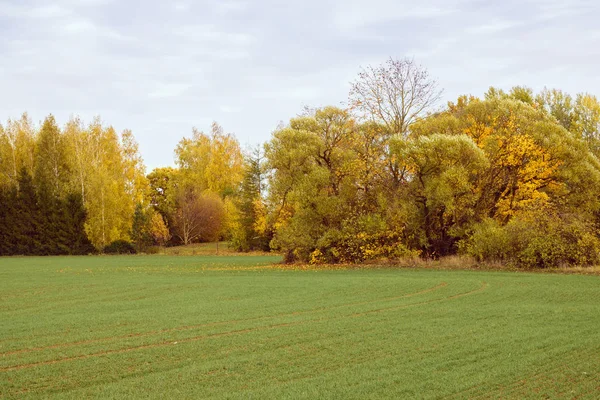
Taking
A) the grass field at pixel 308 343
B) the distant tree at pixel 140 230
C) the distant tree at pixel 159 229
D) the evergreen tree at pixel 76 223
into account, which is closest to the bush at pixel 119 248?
the distant tree at pixel 140 230

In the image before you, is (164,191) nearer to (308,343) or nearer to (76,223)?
(76,223)

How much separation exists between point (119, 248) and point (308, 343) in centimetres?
5513

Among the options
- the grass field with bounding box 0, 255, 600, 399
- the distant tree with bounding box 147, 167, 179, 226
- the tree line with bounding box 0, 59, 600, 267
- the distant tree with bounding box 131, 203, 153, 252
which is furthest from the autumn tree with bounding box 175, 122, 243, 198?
the grass field with bounding box 0, 255, 600, 399

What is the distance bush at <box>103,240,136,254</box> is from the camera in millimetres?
63031

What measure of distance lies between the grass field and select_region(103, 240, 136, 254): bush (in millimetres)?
41680

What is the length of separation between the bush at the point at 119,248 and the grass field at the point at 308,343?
41680 mm

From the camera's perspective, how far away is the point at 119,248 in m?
63.1

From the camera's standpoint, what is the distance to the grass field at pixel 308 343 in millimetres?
8492

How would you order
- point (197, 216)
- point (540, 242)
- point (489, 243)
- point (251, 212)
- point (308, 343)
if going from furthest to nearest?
point (197, 216) → point (251, 212) → point (489, 243) → point (540, 242) → point (308, 343)

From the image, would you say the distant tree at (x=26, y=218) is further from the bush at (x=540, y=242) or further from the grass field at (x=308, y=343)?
the bush at (x=540, y=242)

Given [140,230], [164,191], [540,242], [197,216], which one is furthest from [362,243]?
[164,191]

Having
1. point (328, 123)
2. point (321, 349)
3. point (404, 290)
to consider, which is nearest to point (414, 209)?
point (328, 123)

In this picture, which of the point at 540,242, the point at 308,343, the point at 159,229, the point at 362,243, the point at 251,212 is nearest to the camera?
the point at 308,343

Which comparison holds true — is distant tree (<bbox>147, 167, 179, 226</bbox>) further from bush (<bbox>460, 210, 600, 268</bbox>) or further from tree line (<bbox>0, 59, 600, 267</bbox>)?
bush (<bbox>460, 210, 600, 268</bbox>)
